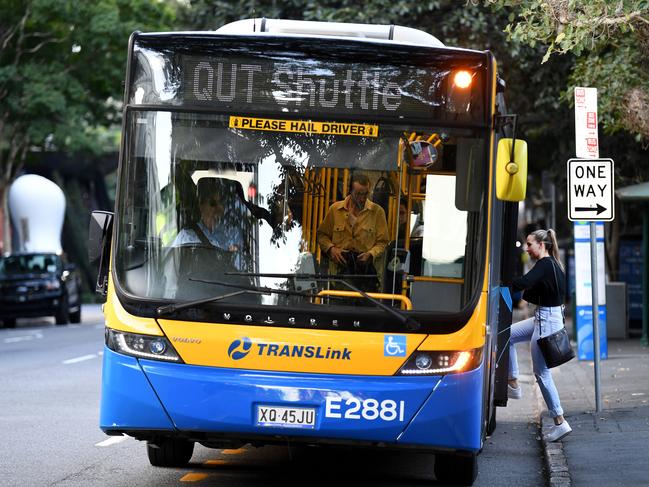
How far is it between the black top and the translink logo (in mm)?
4118

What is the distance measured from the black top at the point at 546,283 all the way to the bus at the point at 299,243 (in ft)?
11.4

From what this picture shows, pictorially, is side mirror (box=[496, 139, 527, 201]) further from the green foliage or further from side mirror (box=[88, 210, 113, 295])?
the green foliage

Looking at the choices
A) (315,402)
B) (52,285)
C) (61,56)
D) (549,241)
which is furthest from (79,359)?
(61,56)

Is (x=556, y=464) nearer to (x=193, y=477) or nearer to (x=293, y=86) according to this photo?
(x=193, y=477)

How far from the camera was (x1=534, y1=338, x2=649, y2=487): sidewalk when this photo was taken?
30.3ft

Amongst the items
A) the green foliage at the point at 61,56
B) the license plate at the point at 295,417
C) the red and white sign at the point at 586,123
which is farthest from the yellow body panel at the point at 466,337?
the green foliage at the point at 61,56

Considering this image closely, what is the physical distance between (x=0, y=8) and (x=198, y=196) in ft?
87.6

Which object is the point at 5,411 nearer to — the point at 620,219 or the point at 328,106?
the point at 328,106

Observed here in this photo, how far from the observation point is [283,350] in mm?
7910

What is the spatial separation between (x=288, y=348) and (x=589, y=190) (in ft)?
18.6

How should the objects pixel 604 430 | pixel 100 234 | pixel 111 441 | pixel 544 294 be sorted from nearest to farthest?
pixel 100 234
pixel 111 441
pixel 604 430
pixel 544 294

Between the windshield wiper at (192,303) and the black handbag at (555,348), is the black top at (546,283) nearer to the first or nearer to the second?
the black handbag at (555,348)

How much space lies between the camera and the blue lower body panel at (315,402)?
7.85m

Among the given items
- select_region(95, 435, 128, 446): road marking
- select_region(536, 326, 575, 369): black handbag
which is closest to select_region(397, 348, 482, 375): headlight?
select_region(536, 326, 575, 369): black handbag
